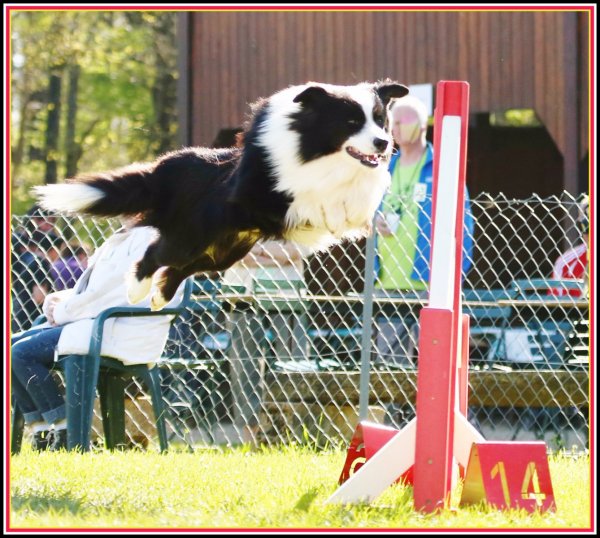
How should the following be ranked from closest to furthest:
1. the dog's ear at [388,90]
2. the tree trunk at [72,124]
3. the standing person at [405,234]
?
the dog's ear at [388,90] < the standing person at [405,234] < the tree trunk at [72,124]

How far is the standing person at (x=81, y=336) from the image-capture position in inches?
196

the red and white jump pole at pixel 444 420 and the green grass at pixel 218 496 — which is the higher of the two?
the red and white jump pole at pixel 444 420

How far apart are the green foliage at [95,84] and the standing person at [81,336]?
12640 millimetres

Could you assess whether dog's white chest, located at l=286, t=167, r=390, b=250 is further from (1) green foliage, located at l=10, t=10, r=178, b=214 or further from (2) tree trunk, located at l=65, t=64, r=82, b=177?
(2) tree trunk, located at l=65, t=64, r=82, b=177

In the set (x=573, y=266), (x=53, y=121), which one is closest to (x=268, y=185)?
(x=573, y=266)

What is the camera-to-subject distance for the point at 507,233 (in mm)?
9805

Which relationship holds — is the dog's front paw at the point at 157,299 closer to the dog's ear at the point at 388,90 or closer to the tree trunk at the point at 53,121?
the dog's ear at the point at 388,90

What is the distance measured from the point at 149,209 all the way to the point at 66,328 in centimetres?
124

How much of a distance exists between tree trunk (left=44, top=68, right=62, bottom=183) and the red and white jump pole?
54.1 ft

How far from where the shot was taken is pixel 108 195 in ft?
12.9

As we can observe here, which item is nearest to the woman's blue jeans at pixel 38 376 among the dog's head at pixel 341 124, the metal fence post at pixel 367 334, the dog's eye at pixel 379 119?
the metal fence post at pixel 367 334

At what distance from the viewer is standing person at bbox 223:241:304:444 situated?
566 cm

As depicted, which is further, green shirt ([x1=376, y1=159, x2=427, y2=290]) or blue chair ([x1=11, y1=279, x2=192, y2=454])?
green shirt ([x1=376, y1=159, x2=427, y2=290])

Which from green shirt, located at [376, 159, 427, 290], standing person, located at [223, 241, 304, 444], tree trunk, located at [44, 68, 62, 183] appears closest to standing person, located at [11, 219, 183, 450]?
standing person, located at [223, 241, 304, 444]
